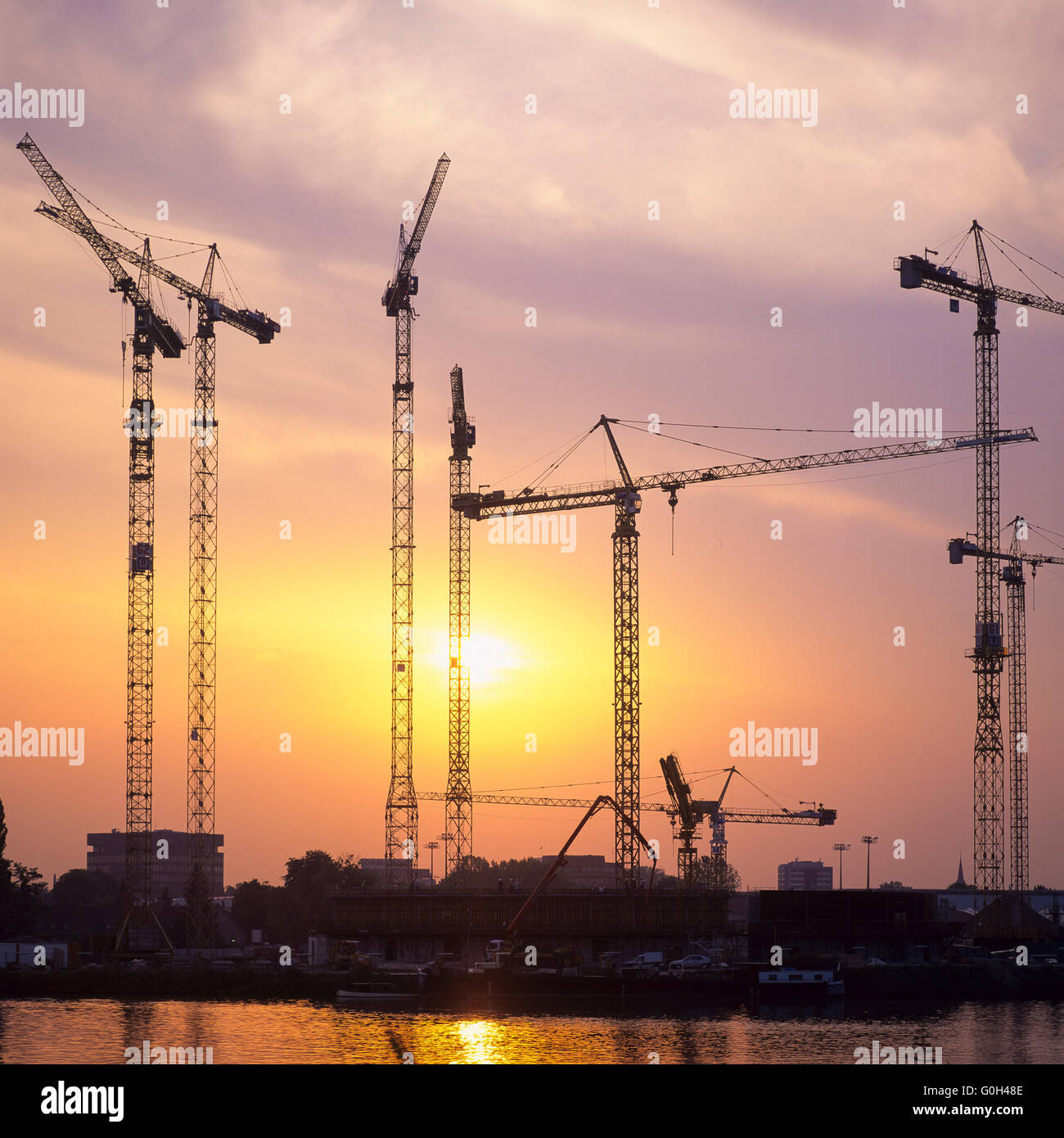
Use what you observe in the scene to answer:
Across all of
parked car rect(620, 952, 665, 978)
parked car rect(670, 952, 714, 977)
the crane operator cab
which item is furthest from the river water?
the crane operator cab

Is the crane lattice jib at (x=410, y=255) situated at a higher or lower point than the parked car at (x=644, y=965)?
higher

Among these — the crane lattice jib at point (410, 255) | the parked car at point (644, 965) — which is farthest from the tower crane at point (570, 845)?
the crane lattice jib at point (410, 255)

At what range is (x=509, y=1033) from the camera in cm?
9100

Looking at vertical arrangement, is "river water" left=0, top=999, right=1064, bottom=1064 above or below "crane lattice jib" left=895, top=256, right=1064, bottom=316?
below

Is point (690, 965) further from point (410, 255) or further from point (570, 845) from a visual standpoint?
point (410, 255)

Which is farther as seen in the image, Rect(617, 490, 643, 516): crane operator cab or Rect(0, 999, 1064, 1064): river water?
Rect(617, 490, 643, 516): crane operator cab

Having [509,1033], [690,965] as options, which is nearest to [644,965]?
[690,965]

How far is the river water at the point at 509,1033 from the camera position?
78188mm

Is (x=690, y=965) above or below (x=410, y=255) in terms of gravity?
below

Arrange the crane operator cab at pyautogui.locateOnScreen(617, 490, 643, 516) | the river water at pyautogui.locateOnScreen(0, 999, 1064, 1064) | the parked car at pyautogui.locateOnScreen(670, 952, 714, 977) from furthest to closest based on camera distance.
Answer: the crane operator cab at pyautogui.locateOnScreen(617, 490, 643, 516)
the parked car at pyautogui.locateOnScreen(670, 952, 714, 977)
the river water at pyautogui.locateOnScreen(0, 999, 1064, 1064)

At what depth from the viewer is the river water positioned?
7819 centimetres

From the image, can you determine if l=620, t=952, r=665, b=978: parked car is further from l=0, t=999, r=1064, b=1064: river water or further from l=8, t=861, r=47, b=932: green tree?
l=8, t=861, r=47, b=932: green tree

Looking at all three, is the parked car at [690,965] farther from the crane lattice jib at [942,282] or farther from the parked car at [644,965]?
the crane lattice jib at [942,282]
